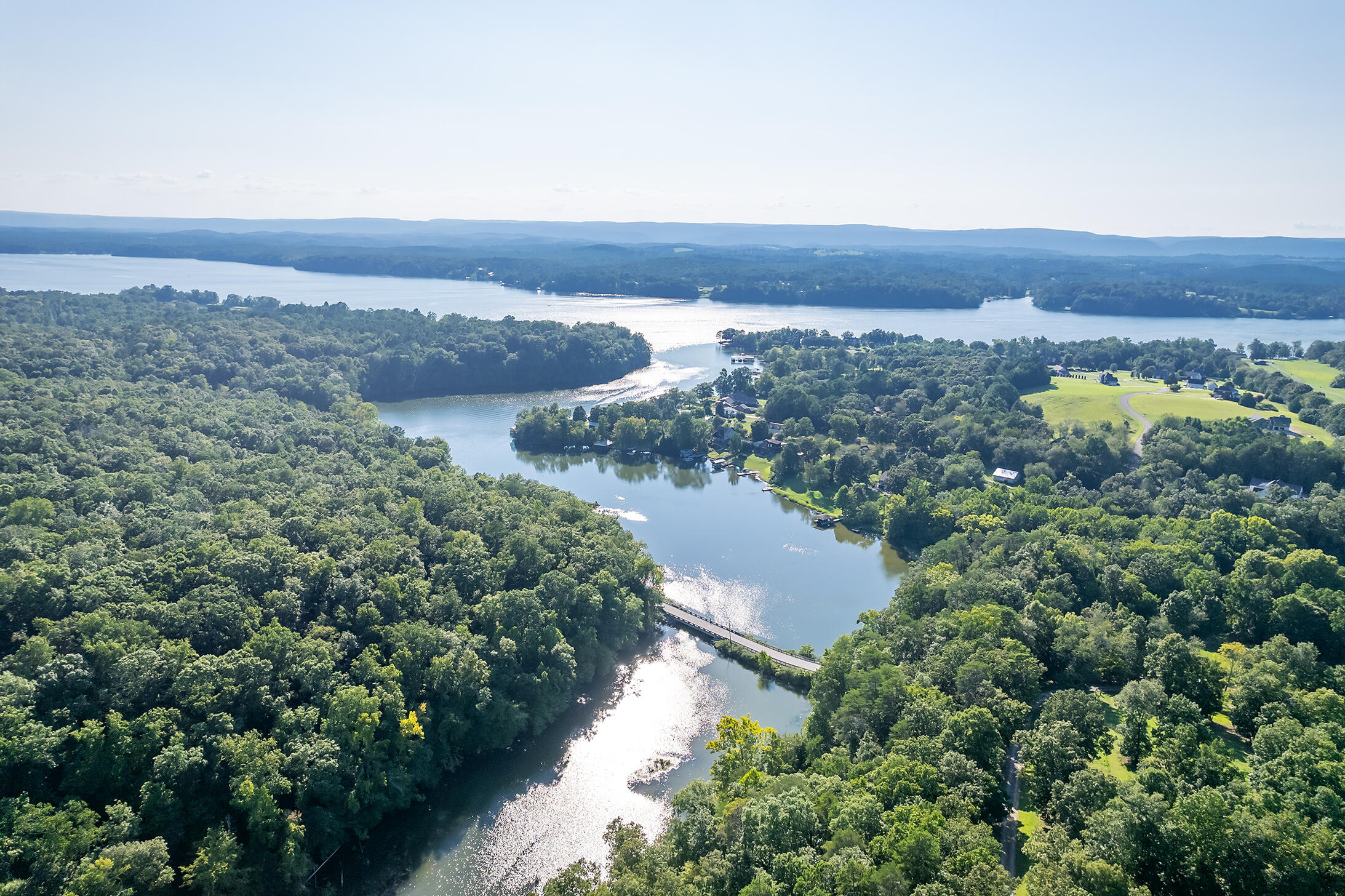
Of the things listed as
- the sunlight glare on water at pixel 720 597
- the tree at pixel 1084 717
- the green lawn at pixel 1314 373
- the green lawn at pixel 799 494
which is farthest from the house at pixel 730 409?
the green lawn at pixel 1314 373

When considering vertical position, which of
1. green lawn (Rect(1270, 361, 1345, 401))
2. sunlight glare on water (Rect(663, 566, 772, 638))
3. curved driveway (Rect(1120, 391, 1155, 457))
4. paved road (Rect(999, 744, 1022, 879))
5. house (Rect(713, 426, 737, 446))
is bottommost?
sunlight glare on water (Rect(663, 566, 772, 638))

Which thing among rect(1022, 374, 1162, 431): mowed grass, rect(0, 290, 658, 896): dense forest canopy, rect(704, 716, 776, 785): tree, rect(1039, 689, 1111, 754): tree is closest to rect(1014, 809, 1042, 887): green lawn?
rect(1039, 689, 1111, 754): tree

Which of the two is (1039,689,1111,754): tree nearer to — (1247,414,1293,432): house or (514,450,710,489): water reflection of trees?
(514,450,710,489): water reflection of trees

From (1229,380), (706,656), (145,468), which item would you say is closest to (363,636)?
(706,656)

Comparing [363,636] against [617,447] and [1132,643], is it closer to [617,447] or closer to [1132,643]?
[1132,643]

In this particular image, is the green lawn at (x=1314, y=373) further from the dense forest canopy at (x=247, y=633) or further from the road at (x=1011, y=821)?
the dense forest canopy at (x=247, y=633)

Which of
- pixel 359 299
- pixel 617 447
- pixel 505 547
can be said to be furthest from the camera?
pixel 359 299
